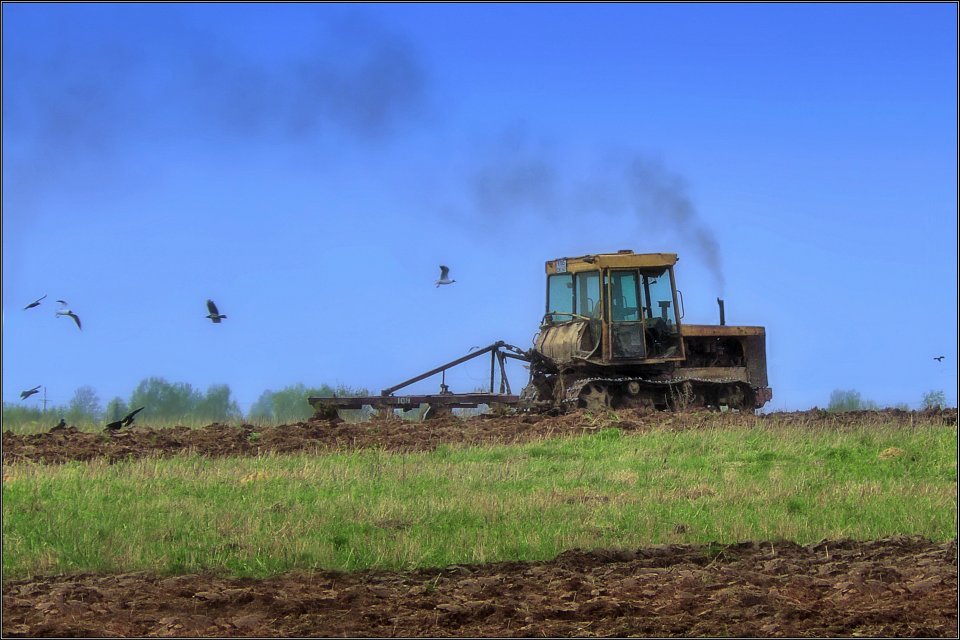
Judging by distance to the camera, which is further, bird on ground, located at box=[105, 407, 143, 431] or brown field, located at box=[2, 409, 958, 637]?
bird on ground, located at box=[105, 407, 143, 431]

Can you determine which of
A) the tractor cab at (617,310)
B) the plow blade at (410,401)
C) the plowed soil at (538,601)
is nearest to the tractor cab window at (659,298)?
the tractor cab at (617,310)

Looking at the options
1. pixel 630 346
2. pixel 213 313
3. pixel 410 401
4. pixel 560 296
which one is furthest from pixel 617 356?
pixel 213 313

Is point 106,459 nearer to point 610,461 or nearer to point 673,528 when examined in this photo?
point 610,461

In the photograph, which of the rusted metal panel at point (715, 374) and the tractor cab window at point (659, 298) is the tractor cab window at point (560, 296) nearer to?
the tractor cab window at point (659, 298)

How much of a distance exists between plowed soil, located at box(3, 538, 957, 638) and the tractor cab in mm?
10972

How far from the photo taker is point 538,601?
7770 mm

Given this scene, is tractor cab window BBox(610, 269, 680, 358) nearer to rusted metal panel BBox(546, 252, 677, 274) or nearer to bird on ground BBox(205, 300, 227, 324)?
rusted metal panel BBox(546, 252, 677, 274)

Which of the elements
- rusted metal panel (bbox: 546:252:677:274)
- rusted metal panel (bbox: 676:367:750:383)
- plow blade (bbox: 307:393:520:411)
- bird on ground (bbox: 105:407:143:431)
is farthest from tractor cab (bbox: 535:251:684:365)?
bird on ground (bbox: 105:407:143:431)

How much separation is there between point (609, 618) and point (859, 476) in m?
7.14

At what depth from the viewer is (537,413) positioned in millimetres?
20875

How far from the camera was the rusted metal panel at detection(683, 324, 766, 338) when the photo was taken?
21.7 meters

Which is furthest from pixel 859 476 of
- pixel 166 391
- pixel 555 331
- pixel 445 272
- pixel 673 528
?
pixel 166 391

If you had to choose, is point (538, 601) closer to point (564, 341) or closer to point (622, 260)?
point (622, 260)

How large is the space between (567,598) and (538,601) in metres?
0.23
